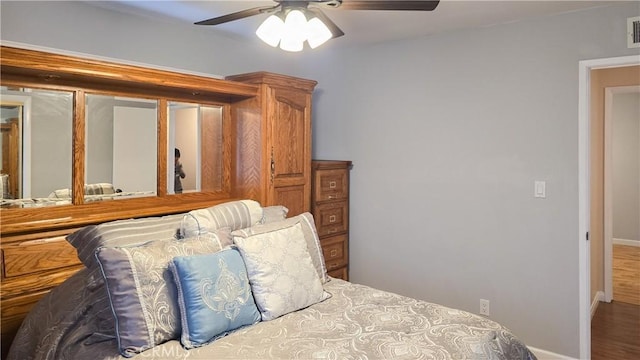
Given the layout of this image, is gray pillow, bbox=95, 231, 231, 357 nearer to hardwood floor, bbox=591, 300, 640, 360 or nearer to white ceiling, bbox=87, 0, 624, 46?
white ceiling, bbox=87, 0, 624, 46

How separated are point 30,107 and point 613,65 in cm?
349

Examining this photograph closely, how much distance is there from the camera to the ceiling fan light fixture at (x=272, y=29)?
2014 mm

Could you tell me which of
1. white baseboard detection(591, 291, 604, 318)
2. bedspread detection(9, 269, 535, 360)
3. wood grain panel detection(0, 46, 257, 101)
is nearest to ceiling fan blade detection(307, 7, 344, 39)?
wood grain panel detection(0, 46, 257, 101)

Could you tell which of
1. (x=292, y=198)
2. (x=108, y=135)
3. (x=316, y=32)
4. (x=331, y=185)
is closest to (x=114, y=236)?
(x=108, y=135)

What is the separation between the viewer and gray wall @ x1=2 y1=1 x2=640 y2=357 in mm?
2914

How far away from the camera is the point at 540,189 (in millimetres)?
3053

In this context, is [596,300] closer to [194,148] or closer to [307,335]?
[307,335]

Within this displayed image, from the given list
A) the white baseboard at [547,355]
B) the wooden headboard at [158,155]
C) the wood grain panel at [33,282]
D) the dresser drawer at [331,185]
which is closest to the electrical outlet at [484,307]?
the white baseboard at [547,355]

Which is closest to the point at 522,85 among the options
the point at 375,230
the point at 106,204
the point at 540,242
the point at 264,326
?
the point at 540,242

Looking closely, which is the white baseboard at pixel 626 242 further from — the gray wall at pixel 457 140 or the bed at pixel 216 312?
the bed at pixel 216 312

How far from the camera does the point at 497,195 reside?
3.23m

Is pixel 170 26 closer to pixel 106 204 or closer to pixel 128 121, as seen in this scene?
→ pixel 128 121

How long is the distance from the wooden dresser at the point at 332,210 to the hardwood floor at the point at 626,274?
117 inches

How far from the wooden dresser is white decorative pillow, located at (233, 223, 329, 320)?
1.50 m
